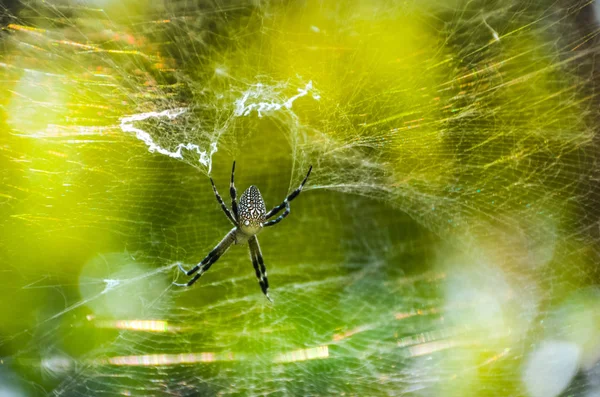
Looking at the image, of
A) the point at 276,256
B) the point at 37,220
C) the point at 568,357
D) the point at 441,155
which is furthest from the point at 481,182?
the point at 37,220

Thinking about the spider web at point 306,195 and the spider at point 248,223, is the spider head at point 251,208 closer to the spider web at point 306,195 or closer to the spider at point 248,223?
the spider at point 248,223

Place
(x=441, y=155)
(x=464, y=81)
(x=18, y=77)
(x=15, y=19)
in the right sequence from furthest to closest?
1. (x=441, y=155)
2. (x=464, y=81)
3. (x=18, y=77)
4. (x=15, y=19)

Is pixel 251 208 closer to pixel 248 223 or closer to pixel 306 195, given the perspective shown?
pixel 248 223

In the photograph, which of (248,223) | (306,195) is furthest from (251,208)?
(306,195)

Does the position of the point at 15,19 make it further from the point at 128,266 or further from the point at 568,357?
the point at 568,357

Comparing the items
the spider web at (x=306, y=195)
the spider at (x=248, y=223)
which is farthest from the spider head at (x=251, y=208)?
the spider web at (x=306, y=195)

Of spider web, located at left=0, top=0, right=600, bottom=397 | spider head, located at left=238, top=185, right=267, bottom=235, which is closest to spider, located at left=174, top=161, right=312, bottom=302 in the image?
spider head, located at left=238, top=185, right=267, bottom=235
